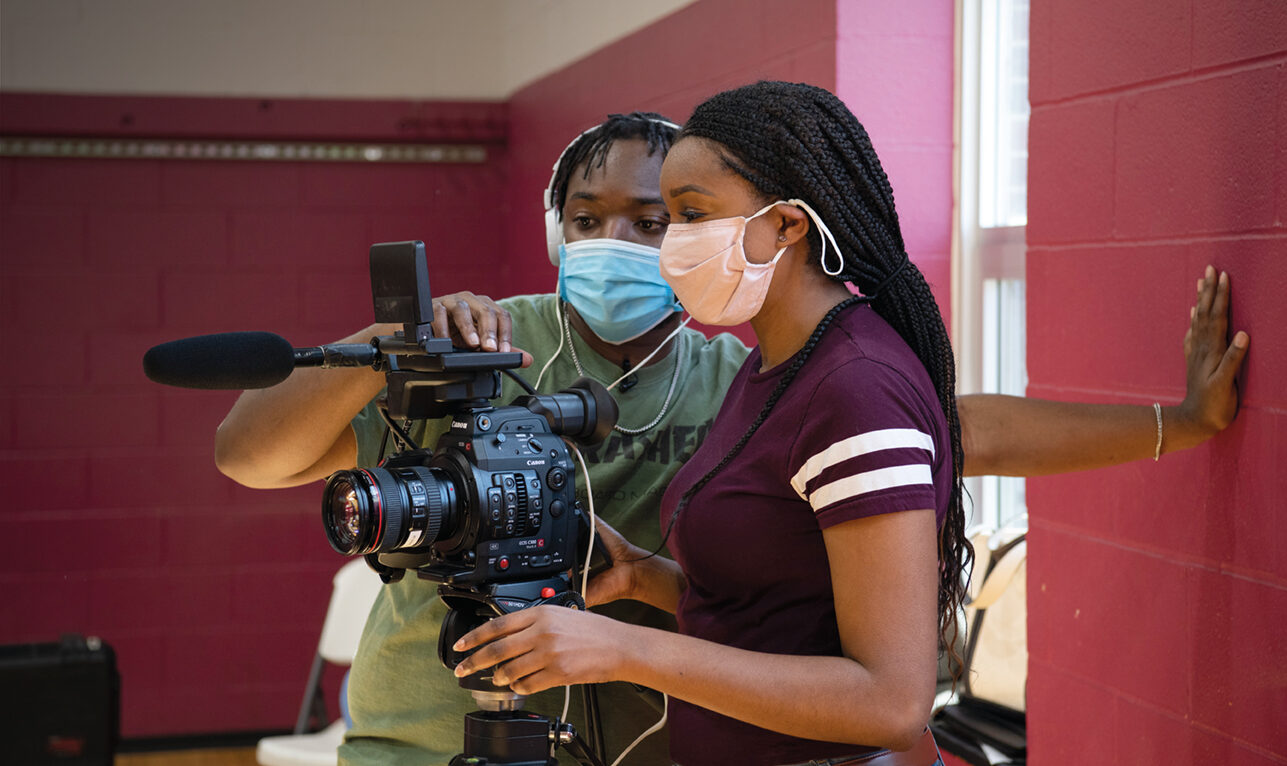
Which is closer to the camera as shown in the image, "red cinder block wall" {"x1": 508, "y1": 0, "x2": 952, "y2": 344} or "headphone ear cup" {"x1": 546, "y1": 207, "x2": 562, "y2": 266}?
"headphone ear cup" {"x1": 546, "y1": 207, "x2": 562, "y2": 266}

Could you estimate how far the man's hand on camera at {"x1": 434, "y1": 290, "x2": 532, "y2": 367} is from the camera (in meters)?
1.25

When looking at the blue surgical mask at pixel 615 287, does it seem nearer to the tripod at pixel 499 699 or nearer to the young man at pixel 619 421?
the young man at pixel 619 421

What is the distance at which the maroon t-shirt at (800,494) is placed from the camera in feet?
3.48

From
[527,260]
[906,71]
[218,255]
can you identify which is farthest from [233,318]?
[906,71]

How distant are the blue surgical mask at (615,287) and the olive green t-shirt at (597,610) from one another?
45 millimetres

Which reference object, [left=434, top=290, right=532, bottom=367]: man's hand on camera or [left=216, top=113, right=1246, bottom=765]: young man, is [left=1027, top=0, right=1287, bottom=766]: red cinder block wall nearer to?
[left=216, top=113, right=1246, bottom=765]: young man

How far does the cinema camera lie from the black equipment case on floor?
9.31 ft

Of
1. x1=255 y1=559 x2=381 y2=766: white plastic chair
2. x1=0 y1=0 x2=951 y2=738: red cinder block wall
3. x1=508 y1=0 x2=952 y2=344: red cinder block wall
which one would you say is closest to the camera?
x1=508 y1=0 x2=952 y2=344: red cinder block wall

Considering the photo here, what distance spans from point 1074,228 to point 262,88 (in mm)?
3405

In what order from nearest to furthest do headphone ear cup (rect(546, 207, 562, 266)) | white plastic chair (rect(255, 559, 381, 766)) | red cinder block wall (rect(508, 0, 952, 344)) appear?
headphone ear cup (rect(546, 207, 562, 266)) → red cinder block wall (rect(508, 0, 952, 344)) → white plastic chair (rect(255, 559, 381, 766))

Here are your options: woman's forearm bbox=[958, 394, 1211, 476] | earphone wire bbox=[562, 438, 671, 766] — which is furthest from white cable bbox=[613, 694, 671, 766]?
woman's forearm bbox=[958, 394, 1211, 476]

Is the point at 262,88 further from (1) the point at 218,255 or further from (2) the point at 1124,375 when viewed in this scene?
(2) the point at 1124,375

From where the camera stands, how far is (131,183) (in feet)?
14.2

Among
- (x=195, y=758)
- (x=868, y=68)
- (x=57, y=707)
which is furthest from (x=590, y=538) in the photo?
(x=195, y=758)
